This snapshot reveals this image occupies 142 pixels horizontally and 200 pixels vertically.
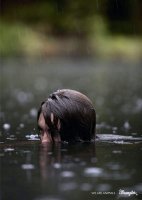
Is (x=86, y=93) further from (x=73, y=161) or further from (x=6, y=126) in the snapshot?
(x=73, y=161)

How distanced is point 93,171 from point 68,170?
28 centimetres

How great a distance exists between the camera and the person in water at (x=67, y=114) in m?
10.3

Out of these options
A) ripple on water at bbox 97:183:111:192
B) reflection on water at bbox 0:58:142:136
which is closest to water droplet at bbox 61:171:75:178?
ripple on water at bbox 97:183:111:192

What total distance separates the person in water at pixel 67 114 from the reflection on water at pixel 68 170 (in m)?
0.25

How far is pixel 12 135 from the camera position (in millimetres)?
12305

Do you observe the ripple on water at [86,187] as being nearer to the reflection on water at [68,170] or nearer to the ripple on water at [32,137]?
the reflection on water at [68,170]

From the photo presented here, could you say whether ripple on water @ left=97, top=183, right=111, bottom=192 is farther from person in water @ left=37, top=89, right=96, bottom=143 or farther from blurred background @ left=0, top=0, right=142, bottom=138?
blurred background @ left=0, top=0, right=142, bottom=138

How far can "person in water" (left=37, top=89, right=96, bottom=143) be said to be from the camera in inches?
405

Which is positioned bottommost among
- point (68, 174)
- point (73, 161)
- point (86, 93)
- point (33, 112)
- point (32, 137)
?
point (86, 93)

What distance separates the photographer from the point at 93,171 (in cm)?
843

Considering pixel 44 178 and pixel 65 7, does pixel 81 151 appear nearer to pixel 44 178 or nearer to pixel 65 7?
pixel 44 178

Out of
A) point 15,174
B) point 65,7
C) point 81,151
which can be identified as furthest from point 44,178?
point 65,7

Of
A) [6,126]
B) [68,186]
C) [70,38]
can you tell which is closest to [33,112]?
[6,126]

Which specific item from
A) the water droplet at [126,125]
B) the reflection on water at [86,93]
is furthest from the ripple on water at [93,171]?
the water droplet at [126,125]
